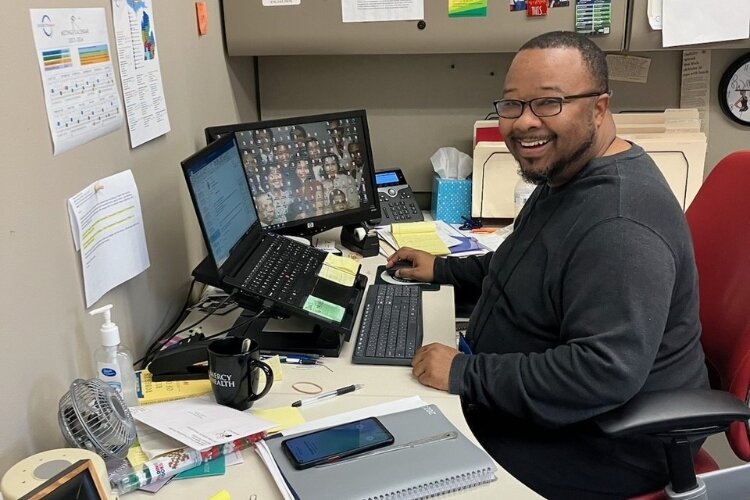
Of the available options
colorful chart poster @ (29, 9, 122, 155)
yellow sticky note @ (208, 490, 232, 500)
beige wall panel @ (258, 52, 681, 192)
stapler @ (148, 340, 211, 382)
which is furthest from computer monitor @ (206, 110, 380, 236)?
yellow sticky note @ (208, 490, 232, 500)

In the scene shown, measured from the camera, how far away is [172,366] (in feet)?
4.07

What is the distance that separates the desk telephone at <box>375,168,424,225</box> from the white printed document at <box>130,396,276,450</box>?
1.09m

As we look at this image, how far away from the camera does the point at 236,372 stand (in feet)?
3.62

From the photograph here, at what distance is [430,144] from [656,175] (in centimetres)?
117

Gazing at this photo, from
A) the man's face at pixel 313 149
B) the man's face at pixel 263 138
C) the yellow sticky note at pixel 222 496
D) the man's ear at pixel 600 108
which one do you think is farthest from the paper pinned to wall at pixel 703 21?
the yellow sticky note at pixel 222 496

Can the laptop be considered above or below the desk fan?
above

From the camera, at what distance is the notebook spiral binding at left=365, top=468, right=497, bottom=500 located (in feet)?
3.07

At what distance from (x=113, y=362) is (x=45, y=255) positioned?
198 mm

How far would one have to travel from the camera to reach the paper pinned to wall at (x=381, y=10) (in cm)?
194

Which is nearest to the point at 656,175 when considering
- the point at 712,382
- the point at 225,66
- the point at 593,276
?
the point at 593,276

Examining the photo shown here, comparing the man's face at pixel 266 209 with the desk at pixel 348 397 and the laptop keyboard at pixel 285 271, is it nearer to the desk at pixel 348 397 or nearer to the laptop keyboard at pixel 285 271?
the laptop keyboard at pixel 285 271

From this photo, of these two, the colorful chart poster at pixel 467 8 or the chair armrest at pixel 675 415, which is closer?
the chair armrest at pixel 675 415

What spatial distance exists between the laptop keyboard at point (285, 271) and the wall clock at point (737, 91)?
1435mm

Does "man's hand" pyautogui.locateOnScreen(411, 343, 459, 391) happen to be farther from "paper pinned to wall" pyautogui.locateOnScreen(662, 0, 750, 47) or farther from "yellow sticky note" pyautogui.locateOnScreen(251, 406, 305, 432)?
"paper pinned to wall" pyautogui.locateOnScreen(662, 0, 750, 47)
